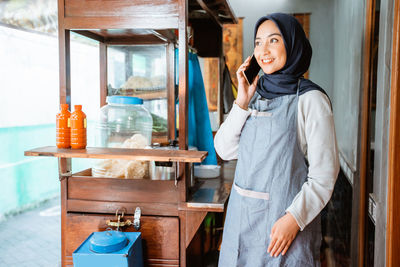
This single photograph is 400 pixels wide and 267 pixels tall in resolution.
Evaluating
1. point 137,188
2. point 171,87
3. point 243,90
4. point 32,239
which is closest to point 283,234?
point 243,90

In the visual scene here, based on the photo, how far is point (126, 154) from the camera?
167cm

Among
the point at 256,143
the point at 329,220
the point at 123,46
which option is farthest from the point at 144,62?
the point at 329,220

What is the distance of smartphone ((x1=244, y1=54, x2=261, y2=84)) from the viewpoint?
1.44 meters

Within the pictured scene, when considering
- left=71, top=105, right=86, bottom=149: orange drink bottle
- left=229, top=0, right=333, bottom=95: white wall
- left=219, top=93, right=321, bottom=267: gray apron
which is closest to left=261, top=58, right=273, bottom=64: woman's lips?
left=219, top=93, right=321, bottom=267: gray apron

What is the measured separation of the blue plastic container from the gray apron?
0.54m

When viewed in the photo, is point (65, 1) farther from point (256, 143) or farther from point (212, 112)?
point (212, 112)

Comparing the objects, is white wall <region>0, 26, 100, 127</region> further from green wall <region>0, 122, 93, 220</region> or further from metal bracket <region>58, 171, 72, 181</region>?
metal bracket <region>58, 171, 72, 181</region>

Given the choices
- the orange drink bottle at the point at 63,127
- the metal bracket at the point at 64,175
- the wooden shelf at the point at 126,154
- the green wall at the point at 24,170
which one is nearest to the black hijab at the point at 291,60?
the wooden shelf at the point at 126,154

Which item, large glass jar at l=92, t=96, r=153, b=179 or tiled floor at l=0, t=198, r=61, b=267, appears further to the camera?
tiled floor at l=0, t=198, r=61, b=267

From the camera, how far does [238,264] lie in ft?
4.64

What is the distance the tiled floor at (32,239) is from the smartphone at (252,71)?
2625 mm

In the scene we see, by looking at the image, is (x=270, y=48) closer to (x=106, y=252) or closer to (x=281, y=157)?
(x=281, y=157)

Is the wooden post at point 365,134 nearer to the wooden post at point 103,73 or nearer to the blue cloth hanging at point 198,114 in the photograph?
the blue cloth hanging at point 198,114

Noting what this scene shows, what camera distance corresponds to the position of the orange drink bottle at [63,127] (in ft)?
6.02
